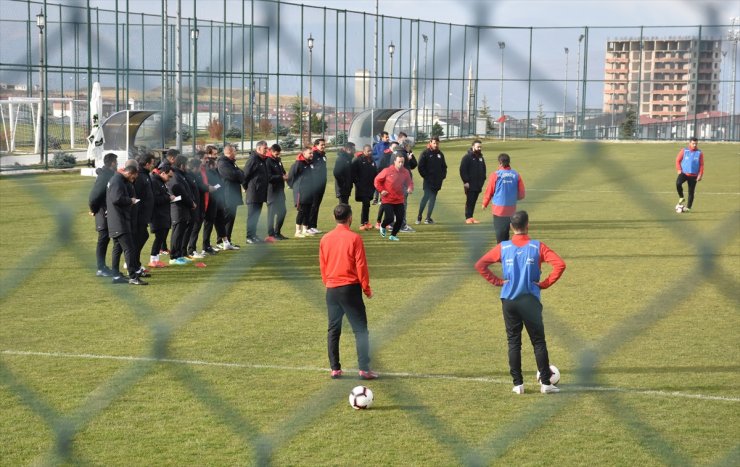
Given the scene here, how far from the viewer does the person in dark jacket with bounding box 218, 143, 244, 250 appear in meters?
14.4

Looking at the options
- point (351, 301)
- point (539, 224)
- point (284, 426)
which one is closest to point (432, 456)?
point (284, 426)

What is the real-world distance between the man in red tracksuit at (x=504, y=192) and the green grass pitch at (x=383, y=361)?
0.84m

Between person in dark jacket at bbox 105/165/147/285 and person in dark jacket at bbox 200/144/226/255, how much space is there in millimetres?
2609

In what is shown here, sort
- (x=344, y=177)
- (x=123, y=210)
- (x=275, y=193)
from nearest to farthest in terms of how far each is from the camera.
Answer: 1. (x=123, y=210)
2. (x=275, y=193)
3. (x=344, y=177)

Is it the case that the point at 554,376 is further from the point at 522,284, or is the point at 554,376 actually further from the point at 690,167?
the point at 690,167

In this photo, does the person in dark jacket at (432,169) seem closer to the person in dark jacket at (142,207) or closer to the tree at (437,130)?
the tree at (437,130)

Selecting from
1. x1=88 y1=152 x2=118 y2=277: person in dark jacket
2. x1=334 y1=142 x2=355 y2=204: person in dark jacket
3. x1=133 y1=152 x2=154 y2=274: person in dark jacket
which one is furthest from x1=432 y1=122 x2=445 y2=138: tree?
x1=88 y1=152 x2=118 y2=277: person in dark jacket

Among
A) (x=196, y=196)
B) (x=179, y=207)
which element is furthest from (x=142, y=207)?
(x=196, y=196)

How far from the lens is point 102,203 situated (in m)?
11.8

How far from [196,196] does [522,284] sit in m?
7.45

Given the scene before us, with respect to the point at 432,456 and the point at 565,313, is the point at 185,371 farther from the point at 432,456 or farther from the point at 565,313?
the point at 565,313

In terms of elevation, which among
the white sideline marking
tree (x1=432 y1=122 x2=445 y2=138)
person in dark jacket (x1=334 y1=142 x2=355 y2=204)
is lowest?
the white sideline marking

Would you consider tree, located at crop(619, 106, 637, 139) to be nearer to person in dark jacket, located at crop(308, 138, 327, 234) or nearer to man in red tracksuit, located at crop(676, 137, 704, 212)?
person in dark jacket, located at crop(308, 138, 327, 234)

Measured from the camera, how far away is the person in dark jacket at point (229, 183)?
1443 centimetres
